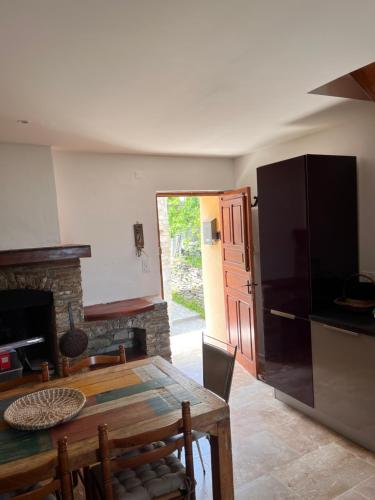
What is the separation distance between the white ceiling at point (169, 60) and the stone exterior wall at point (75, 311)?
3.72ft

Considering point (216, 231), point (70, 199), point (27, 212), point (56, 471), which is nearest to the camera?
point (56, 471)

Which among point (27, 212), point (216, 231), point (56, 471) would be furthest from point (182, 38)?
point (216, 231)

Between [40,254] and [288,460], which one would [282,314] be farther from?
[40,254]

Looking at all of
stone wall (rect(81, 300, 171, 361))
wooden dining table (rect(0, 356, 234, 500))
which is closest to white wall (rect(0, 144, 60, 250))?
stone wall (rect(81, 300, 171, 361))

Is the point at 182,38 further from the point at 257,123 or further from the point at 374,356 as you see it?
the point at 374,356

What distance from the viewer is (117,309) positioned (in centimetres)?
337

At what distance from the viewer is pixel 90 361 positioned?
236 centimetres

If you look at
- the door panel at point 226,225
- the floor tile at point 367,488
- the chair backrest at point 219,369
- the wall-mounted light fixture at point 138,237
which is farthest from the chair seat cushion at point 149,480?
the door panel at point 226,225

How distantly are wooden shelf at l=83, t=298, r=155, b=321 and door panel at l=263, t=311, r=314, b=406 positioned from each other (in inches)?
47.1

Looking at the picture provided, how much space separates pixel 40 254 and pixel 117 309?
90 cm

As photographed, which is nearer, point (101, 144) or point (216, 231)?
point (101, 144)

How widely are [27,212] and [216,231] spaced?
233 centimetres

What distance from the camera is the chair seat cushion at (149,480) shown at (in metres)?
1.50

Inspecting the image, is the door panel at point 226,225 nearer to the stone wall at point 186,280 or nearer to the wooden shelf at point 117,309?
the wooden shelf at point 117,309
